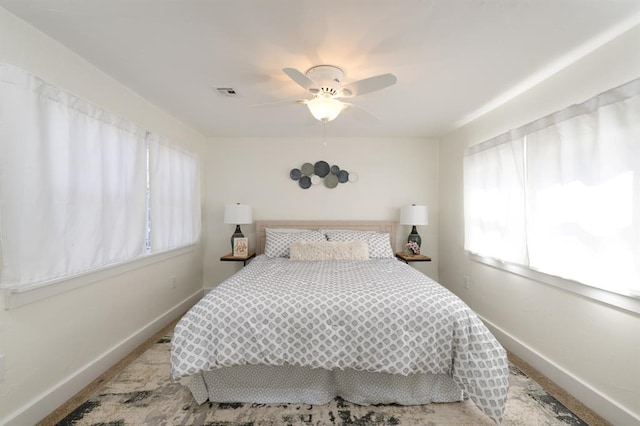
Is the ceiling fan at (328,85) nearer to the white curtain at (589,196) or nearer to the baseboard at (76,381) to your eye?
the white curtain at (589,196)

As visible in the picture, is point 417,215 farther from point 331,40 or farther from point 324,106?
point 331,40

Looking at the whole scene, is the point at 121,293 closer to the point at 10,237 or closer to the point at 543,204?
the point at 10,237

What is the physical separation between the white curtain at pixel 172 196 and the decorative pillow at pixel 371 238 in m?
1.72

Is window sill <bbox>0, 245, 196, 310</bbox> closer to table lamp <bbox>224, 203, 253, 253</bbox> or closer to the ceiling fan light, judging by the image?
table lamp <bbox>224, 203, 253, 253</bbox>

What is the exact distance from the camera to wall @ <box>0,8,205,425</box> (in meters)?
1.49

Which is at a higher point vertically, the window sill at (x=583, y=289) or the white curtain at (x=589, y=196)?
the white curtain at (x=589, y=196)

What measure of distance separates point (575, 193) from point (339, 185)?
253cm

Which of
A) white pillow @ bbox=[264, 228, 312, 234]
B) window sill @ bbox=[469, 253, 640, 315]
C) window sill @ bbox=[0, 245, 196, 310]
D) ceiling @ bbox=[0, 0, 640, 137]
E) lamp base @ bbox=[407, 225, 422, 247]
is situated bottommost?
window sill @ bbox=[469, 253, 640, 315]

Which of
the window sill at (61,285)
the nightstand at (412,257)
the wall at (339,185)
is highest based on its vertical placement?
the wall at (339,185)

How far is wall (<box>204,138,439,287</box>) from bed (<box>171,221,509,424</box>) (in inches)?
80.7

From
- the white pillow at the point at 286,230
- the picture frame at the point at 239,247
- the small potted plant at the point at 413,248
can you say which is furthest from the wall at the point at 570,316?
the picture frame at the point at 239,247

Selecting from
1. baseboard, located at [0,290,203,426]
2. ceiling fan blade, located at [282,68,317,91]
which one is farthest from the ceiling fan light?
baseboard, located at [0,290,203,426]

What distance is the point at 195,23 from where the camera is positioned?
148 centimetres

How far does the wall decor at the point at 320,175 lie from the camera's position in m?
3.83
